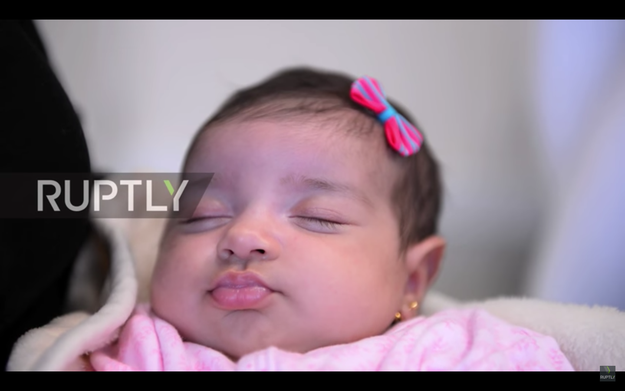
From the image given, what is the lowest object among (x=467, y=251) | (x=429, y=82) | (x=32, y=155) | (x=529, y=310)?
(x=467, y=251)

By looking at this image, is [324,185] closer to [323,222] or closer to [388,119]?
[323,222]

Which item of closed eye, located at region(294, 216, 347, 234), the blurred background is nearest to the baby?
closed eye, located at region(294, 216, 347, 234)

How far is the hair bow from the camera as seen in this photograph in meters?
1.00

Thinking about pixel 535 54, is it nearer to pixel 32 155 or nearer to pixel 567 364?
pixel 567 364

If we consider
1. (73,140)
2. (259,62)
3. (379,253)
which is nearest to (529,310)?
(379,253)

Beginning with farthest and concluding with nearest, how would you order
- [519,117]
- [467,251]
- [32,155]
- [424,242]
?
1. [519,117]
2. [467,251]
3. [424,242]
4. [32,155]

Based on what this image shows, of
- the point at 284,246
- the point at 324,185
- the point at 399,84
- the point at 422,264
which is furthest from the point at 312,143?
the point at 399,84

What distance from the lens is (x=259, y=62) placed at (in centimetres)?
206

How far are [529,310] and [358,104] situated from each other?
46cm
